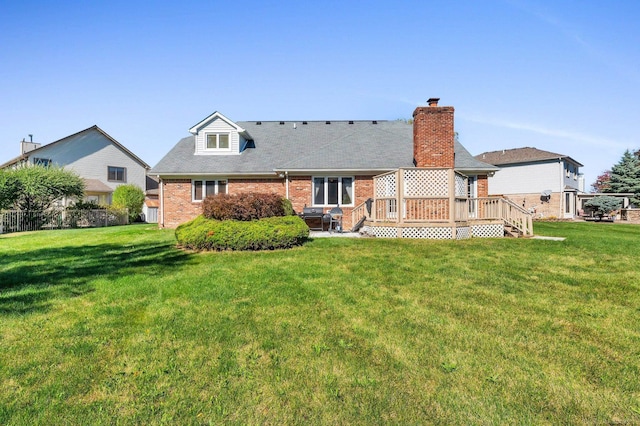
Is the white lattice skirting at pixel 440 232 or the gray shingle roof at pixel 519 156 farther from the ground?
the gray shingle roof at pixel 519 156

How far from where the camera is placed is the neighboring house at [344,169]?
1175 centimetres

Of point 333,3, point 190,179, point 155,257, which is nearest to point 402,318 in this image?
point 155,257

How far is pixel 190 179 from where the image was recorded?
16.3 metres

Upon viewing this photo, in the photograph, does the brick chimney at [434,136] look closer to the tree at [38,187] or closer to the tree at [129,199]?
the tree at [38,187]

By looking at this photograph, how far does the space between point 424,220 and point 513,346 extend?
8546 mm

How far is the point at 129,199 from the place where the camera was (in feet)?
83.2

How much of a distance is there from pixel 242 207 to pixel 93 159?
1071 inches

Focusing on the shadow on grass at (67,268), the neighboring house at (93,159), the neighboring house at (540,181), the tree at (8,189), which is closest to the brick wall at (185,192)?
the shadow on grass at (67,268)

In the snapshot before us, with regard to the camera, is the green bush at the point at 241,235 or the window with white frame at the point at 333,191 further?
the window with white frame at the point at 333,191

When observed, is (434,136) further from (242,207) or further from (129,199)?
(129,199)

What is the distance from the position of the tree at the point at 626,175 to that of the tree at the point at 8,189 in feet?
166

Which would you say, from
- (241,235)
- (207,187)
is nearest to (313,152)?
(207,187)

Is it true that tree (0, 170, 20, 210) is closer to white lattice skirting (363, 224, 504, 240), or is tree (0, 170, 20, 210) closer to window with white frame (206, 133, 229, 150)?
window with white frame (206, 133, 229, 150)

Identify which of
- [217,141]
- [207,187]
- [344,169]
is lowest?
[207,187]
